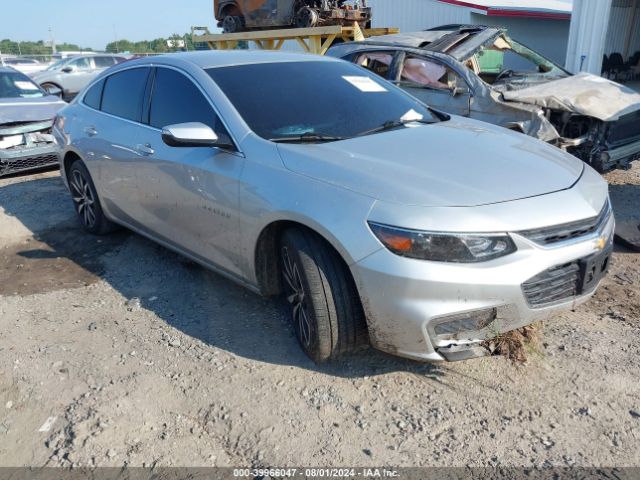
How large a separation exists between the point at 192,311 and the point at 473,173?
207 cm

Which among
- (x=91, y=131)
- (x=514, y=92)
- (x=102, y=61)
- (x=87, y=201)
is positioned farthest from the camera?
(x=102, y=61)

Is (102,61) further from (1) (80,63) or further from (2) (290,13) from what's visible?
(2) (290,13)

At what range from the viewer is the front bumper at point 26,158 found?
24.5 feet

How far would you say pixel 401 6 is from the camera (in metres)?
18.7

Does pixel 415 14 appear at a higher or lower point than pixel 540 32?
higher

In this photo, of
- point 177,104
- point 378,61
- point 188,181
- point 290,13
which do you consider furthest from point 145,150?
point 290,13

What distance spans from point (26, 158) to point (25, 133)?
0.37 meters

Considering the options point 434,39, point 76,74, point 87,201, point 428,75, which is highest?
point 434,39

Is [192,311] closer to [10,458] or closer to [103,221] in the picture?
[10,458]

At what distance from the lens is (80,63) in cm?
1917

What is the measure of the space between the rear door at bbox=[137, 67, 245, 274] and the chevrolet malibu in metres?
0.01

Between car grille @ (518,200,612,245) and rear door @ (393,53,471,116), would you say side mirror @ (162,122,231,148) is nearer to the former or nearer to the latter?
car grille @ (518,200,612,245)

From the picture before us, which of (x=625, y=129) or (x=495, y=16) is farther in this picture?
(x=495, y=16)

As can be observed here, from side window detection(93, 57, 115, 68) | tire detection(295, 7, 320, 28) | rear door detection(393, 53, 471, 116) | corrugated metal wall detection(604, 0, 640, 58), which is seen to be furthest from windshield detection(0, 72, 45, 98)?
corrugated metal wall detection(604, 0, 640, 58)
